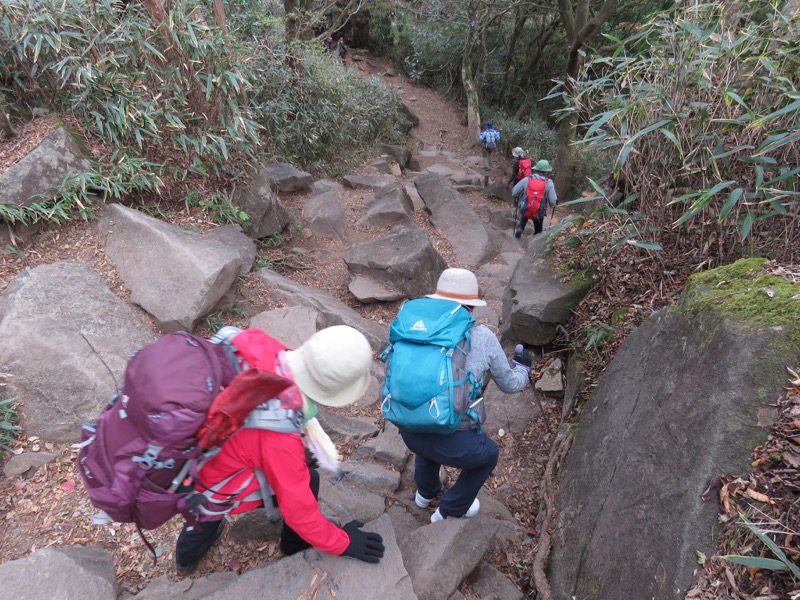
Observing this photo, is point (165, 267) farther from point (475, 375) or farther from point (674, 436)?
point (674, 436)

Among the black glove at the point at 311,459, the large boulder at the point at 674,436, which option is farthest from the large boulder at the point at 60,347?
the large boulder at the point at 674,436

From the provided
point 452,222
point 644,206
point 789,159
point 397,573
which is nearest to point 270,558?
point 397,573

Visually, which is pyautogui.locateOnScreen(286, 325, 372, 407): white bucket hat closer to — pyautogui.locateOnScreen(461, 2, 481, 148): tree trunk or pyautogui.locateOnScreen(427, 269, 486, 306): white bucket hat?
pyautogui.locateOnScreen(427, 269, 486, 306): white bucket hat

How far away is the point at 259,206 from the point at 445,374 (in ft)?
15.3

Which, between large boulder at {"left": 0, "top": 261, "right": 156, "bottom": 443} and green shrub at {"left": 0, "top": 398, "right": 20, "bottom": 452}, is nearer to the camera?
green shrub at {"left": 0, "top": 398, "right": 20, "bottom": 452}

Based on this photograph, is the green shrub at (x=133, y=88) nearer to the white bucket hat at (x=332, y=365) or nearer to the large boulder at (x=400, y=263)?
the large boulder at (x=400, y=263)

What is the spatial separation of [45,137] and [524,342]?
5145mm

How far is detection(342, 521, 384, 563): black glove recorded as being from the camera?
7.12ft

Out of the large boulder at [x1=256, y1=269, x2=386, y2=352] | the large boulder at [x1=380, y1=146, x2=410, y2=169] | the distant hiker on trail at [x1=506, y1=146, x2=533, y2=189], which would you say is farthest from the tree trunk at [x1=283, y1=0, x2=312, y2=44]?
the large boulder at [x1=256, y1=269, x2=386, y2=352]

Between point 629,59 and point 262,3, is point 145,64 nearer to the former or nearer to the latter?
point 629,59

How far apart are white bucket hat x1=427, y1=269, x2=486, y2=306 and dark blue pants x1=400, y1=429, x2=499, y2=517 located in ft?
2.33

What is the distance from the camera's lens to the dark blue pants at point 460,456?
8.02 feet

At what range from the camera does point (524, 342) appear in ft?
15.4

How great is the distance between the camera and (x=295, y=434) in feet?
5.87
